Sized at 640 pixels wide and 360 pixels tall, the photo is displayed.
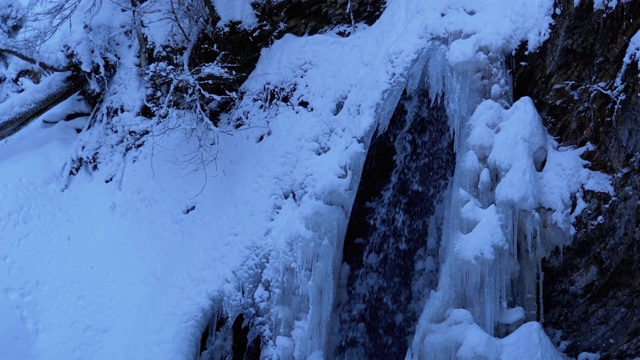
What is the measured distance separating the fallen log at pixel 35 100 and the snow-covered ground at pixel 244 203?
40 cm

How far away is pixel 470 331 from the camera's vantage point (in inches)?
181

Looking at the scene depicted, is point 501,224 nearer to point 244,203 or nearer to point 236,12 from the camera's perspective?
point 244,203

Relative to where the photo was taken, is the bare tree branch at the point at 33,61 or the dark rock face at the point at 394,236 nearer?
the dark rock face at the point at 394,236

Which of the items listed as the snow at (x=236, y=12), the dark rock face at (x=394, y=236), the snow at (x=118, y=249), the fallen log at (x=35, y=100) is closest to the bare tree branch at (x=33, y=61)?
the fallen log at (x=35, y=100)

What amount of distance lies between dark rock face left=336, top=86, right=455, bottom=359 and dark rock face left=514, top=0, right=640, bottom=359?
3.45 feet

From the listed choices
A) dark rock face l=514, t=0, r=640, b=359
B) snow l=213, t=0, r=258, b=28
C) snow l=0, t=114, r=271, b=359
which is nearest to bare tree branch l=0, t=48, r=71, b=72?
snow l=0, t=114, r=271, b=359

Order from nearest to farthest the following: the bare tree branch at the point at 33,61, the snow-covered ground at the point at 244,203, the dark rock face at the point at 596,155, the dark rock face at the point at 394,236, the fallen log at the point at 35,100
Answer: the dark rock face at the point at 596,155 → the snow-covered ground at the point at 244,203 → the dark rock face at the point at 394,236 → the bare tree branch at the point at 33,61 → the fallen log at the point at 35,100

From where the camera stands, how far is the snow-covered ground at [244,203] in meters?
5.03

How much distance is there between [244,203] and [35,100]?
126 inches

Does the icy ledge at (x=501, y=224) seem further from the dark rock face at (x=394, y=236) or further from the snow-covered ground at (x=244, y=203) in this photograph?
the dark rock face at (x=394, y=236)

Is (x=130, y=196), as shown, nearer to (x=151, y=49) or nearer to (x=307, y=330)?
(x=151, y=49)

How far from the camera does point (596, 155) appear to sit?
4.67 metres

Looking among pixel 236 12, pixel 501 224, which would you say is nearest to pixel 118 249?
pixel 236 12

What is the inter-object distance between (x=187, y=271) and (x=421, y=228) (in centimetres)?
249
